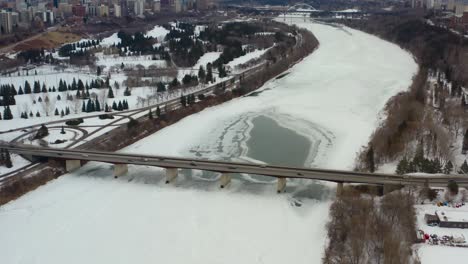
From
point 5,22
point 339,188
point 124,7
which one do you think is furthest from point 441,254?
point 124,7

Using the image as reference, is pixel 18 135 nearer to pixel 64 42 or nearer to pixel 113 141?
pixel 113 141

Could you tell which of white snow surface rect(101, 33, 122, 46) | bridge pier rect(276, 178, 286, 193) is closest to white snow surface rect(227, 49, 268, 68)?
white snow surface rect(101, 33, 122, 46)

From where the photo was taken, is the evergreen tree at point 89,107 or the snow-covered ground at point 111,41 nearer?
the evergreen tree at point 89,107

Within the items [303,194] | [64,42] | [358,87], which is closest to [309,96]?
[358,87]

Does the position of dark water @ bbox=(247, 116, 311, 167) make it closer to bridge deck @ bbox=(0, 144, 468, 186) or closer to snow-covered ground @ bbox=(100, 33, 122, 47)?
bridge deck @ bbox=(0, 144, 468, 186)

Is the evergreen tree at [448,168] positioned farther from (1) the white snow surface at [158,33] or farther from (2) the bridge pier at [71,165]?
(1) the white snow surface at [158,33]

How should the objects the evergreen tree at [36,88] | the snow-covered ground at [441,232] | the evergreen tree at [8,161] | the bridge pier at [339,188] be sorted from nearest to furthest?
the snow-covered ground at [441,232], the bridge pier at [339,188], the evergreen tree at [8,161], the evergreen tree at [36,88]

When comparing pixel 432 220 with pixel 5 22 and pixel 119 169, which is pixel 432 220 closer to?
pixel 119 169

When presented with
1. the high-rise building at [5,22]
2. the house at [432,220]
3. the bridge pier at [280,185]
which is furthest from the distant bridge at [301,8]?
the house at [432,220]
